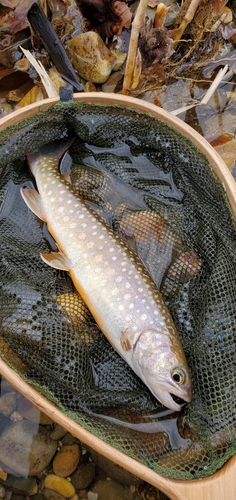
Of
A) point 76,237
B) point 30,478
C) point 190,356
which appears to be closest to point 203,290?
point 190,356

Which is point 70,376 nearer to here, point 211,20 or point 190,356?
point 190,356

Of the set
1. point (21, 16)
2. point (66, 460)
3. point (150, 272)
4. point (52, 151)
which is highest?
point (21, 16)

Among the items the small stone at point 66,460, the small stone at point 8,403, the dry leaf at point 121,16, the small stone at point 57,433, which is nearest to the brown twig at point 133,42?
the dry leaf at point 121,16

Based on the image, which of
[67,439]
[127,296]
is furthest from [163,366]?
[67,439]

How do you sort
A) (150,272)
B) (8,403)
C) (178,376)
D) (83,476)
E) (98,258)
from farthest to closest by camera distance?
(8,403)
(83,476)
(150,272)
(98,258)
(178,376)

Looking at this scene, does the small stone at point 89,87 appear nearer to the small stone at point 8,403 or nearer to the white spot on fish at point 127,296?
the white spot on fish at point 127,296

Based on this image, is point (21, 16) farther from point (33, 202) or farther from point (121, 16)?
point (33, 202)

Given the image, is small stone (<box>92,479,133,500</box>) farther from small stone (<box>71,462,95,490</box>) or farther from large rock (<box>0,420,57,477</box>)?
large rock (<box>0,420,57,477</box>)
